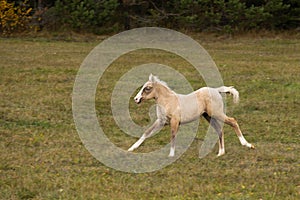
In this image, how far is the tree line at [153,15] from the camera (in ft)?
88.7

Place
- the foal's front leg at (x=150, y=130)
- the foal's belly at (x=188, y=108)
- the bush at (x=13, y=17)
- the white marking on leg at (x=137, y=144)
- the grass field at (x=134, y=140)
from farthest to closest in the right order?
the bush at (x=13, y=17)
the white marking on leg at (x=137, y=144)
the foal's front leg at (x=150, y=130)
the foal's belly at (x=188, y=108)
the grass field at (x=134, y=140)

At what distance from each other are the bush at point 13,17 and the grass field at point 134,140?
8.60 m

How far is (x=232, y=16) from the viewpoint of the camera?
27219 mm

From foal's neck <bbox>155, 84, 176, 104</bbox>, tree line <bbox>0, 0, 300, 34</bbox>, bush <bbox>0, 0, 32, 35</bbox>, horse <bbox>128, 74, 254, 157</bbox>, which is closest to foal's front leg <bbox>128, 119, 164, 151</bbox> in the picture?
horse <bbox>128, 74, 254, 157</bbox>

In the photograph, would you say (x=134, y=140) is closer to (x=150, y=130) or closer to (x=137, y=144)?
(x=137, y=144)

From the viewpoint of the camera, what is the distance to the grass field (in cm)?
700

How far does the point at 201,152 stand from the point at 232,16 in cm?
1901

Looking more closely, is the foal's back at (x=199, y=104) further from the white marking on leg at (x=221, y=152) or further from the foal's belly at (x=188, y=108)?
the white marking on leg at (x=221, y=152)

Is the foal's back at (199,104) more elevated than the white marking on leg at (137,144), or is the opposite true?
the foal's back at (199,104)

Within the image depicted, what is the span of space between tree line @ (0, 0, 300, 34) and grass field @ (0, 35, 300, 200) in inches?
337

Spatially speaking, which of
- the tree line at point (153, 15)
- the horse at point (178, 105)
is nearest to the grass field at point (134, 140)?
the horse at point (178, 105)

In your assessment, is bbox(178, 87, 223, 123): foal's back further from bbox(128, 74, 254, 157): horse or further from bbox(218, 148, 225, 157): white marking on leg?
bbox(218, 148, 225, 157): white marking on leg

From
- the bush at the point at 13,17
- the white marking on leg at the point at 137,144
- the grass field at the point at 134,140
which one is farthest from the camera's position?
the bush at the point at 13,17

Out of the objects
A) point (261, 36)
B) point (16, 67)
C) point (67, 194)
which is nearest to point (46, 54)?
point (16, 67)
